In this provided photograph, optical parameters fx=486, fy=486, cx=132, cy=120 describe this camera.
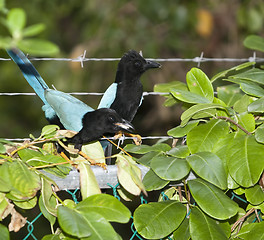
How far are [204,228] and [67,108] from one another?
0.73m

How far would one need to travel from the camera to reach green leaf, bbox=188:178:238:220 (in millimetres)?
1646

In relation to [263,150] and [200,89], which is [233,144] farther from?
[200,89]

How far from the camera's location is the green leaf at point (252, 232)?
5.82ft

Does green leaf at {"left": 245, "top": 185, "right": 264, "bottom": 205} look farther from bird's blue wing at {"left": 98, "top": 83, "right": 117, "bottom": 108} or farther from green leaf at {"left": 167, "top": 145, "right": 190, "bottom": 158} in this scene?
bird's blue wing at {"left": 98, "top": 83, "right": 117, "bottom": 108}

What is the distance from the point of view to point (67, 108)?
1987 millimetres

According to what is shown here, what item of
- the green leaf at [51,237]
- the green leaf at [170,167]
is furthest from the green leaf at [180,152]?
the green leaf at [51,237]

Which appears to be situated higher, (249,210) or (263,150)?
(263,150)

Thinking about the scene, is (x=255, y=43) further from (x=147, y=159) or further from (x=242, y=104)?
(x=147, y=159)

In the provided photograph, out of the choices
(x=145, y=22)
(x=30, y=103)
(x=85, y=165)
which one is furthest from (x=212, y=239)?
(x=30, y=103)

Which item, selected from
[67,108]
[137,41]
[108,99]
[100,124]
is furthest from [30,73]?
[137,41]

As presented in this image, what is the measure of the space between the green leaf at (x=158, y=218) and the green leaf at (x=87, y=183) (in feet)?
0.53

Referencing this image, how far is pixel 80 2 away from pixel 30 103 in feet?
3.87

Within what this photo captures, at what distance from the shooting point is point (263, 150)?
1.72 meters

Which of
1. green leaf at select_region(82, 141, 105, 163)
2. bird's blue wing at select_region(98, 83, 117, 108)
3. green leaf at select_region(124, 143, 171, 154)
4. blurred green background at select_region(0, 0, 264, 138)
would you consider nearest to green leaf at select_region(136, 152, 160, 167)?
green leaf at select_region(124, 143, 171, 154)
